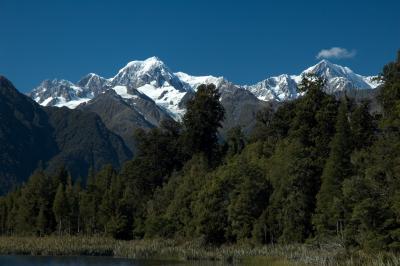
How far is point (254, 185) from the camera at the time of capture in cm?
8844

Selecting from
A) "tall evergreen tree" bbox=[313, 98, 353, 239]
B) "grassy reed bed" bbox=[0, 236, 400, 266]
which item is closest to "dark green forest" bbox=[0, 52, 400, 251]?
"tall evergreen tree" bbox=[313, 98, 353, 239]

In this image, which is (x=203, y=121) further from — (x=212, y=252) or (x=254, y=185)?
(x=212, y=252)

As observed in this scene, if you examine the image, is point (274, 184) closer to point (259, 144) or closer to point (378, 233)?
point (259, 144)

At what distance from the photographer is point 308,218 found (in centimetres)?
8144

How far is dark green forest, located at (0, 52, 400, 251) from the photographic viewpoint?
64938 millimetres

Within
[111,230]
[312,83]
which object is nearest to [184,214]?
[111,230]

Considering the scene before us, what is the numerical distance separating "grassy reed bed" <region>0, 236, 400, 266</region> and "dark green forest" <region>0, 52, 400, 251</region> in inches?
124

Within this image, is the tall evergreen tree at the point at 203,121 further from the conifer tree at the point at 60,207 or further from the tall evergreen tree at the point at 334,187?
the tall evergreen tree at the point at 334,187

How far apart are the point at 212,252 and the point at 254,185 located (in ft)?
46.8

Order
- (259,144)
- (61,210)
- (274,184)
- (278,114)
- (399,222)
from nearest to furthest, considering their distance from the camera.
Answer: (399,222) < (274,184) < (259,144) < (278,114) < (61,210)

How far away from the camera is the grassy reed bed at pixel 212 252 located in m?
53.1

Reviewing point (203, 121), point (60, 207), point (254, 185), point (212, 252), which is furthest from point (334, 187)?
point (60, 207)

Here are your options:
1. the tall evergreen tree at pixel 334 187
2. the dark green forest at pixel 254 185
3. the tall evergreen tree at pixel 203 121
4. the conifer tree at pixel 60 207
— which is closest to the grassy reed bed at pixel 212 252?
the dark green forest at pixel 254 185

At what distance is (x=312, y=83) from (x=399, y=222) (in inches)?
2096
